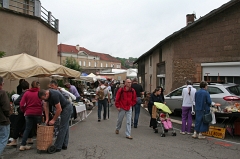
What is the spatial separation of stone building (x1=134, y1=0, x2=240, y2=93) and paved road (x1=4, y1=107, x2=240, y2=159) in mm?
6758

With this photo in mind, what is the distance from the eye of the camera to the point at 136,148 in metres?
6.80

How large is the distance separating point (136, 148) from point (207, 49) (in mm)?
10032

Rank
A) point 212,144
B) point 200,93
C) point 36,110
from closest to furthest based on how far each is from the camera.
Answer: point 36,110 < point 212,144 < point 200,93

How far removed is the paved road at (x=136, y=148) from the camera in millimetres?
6109

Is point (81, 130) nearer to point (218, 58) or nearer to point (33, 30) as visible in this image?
point (33, 30)

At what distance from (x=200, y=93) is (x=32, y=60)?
5.95 meters

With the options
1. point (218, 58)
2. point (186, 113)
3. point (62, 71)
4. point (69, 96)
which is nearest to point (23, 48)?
point (62, 71)

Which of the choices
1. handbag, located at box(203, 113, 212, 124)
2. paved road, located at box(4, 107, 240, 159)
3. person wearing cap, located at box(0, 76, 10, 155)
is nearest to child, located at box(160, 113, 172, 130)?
paved road, located at box(4, 107, 240, 159)

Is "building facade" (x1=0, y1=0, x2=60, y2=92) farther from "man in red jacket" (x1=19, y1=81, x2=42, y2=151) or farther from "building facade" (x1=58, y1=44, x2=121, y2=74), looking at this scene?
"building facade" (x1=58, y1=44, x2=121, y2=74)

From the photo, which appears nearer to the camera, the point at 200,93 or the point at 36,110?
the point at 36,110

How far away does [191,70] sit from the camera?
1584 cm

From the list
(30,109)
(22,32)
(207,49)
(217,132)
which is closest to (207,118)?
(217,132)

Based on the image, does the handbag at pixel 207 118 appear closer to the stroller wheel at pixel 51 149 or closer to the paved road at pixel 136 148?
the paved road at pixel 136 148

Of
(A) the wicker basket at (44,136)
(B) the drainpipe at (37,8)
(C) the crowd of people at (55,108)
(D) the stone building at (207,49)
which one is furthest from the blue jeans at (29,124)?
(D) the stone building at (207,49)
